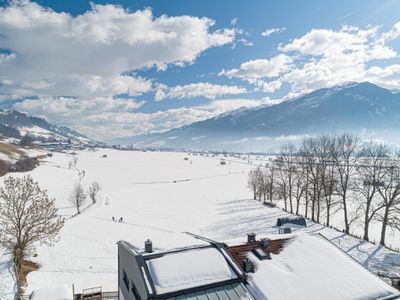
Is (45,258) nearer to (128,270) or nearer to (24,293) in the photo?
(24,293)

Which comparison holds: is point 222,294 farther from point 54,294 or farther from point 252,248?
point 54,294

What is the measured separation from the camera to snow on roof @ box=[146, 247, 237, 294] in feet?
47.2

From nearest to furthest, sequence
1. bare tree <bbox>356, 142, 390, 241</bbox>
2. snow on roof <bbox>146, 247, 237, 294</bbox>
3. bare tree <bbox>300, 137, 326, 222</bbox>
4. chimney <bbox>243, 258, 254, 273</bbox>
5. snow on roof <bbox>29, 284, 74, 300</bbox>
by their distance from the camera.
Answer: snow on roof <bbox>146, 247, 237, 294</bbox>
chimney <bbox>243, 258, 254, 273</bbox>
snow on roof <bbox>29, 284, 74, 300</bbox>
bare tree <bbox>356, 142, 390, 241</bbox>
bare tree <bbox>300, 137, 326, 222</bbox>

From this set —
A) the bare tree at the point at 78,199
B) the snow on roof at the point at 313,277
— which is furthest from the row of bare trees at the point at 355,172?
the bare tree at the point at 78,199

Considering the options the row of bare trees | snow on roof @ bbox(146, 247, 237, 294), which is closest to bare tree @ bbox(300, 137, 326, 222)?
the row of bare trees

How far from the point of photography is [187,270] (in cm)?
1519

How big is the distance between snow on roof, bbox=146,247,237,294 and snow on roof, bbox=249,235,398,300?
2045 mm

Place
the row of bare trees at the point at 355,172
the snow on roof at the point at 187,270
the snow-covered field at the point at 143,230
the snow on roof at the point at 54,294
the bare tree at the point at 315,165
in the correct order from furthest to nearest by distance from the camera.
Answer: the bare tree at the point at 315,165, the row of bare trees at the point at 355,172, the snow-covered field at the point at 143,230, the snow on roof at the point at 54,294, the snow on roof at the point at 187,270

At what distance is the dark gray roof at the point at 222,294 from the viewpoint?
1420 cm

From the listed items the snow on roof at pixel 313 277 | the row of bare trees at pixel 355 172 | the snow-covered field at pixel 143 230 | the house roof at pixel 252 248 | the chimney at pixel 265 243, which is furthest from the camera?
the row of bare trees at pixel 355 172

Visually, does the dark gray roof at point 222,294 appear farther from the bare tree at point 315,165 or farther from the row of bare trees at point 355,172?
the bare tree at point 315,165

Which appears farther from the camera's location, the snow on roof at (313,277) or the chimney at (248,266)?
the chimney at (248,266)

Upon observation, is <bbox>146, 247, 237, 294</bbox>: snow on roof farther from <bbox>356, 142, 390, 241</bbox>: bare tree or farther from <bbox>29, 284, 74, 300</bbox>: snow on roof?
<bbox>356, 142, 390, 241</bbox>: bare tree

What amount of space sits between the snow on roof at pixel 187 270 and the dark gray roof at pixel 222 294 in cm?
39
